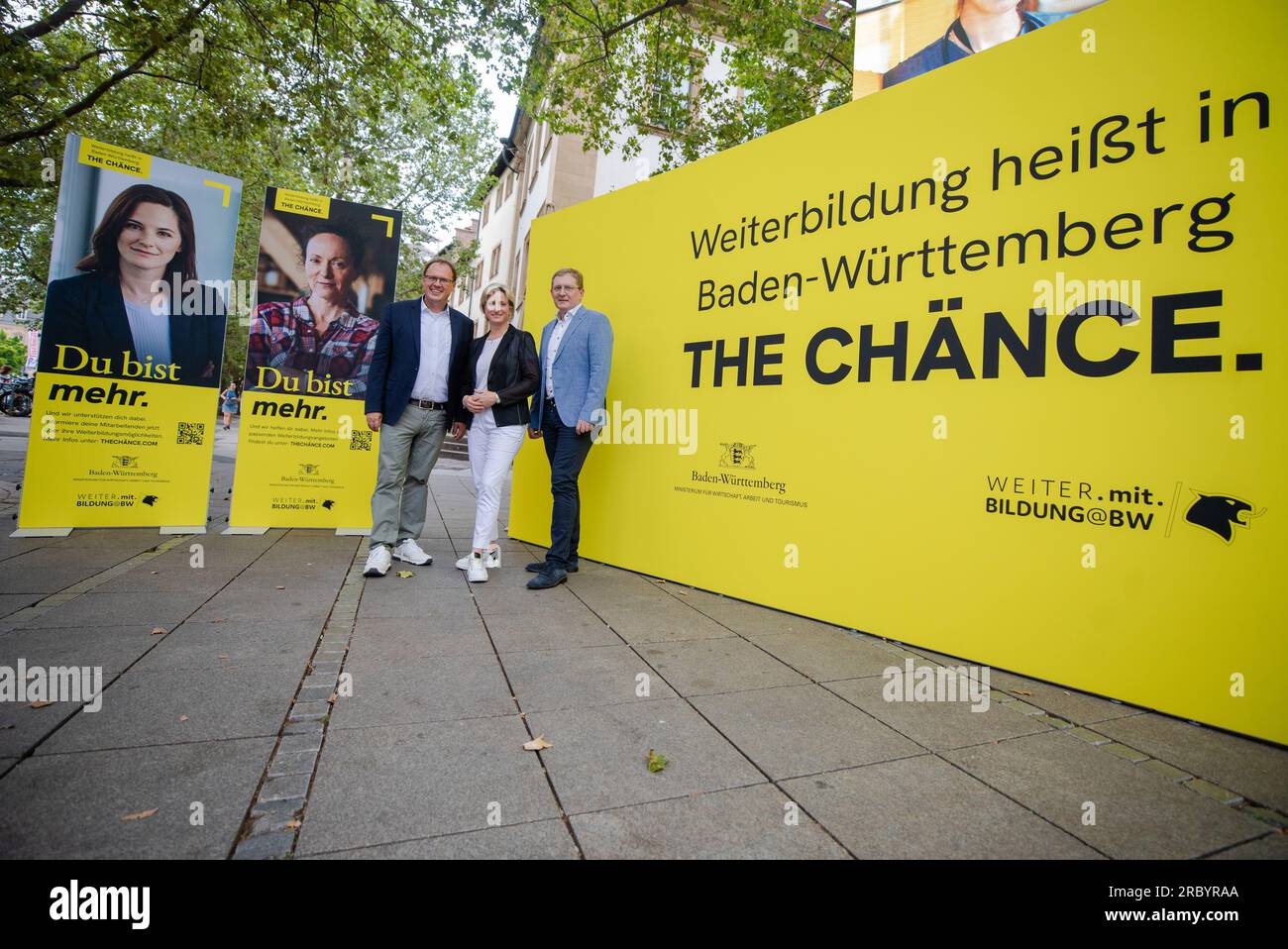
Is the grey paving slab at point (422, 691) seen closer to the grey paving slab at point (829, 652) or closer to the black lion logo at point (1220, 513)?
the grey paving slab at point (829, 652)

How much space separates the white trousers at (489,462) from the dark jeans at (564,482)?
0.27m

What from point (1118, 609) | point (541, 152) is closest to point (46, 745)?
point (1118, 609)

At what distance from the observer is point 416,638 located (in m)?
2.98

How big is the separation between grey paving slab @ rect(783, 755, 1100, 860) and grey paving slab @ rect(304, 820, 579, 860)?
715 mm

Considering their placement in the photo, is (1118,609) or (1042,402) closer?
(1118,609)

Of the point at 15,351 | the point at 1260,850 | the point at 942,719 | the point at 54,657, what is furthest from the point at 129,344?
the point at 15,351

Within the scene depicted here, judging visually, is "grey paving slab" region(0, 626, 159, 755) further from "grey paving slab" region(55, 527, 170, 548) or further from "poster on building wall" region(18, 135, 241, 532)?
"poster on building wall" region(18, 135, 241, 532)

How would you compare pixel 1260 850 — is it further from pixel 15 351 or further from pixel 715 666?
pixel 15 351

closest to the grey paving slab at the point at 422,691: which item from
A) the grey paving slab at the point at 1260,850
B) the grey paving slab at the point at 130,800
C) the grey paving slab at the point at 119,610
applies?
the grey paving slab at the point at 130,800

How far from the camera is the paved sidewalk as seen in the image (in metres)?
1.55

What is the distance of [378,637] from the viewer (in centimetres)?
295
